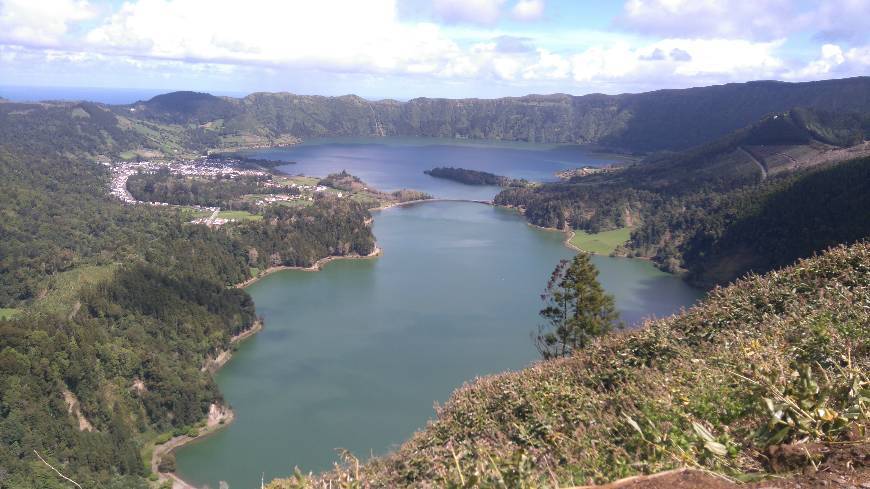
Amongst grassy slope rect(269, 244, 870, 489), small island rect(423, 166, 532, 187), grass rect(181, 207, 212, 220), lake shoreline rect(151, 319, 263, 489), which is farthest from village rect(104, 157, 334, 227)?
grassy slope rect(269, 244, 870, 489)

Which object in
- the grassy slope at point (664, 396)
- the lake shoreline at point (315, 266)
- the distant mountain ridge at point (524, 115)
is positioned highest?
the distant mountain ridge at point (524, 115)

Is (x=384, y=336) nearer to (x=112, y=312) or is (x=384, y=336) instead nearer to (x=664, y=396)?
(x=112, y=312)

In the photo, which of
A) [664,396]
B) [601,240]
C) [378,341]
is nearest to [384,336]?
[378,341]

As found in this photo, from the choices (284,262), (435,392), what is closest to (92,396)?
(435,392)

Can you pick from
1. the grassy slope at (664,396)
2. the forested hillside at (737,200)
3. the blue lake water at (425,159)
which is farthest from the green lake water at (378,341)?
the blue lake water at (425,159)

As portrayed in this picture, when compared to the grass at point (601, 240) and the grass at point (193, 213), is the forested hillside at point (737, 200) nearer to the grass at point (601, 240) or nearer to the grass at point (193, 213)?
the grass at point (601, 240)

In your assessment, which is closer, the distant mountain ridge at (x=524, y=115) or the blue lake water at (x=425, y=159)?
the blue lake water at (x=425, y=159)

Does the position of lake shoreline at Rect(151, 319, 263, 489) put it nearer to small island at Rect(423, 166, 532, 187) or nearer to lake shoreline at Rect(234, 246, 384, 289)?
lake shoreline at Rect(234, 246, 384, 289)
